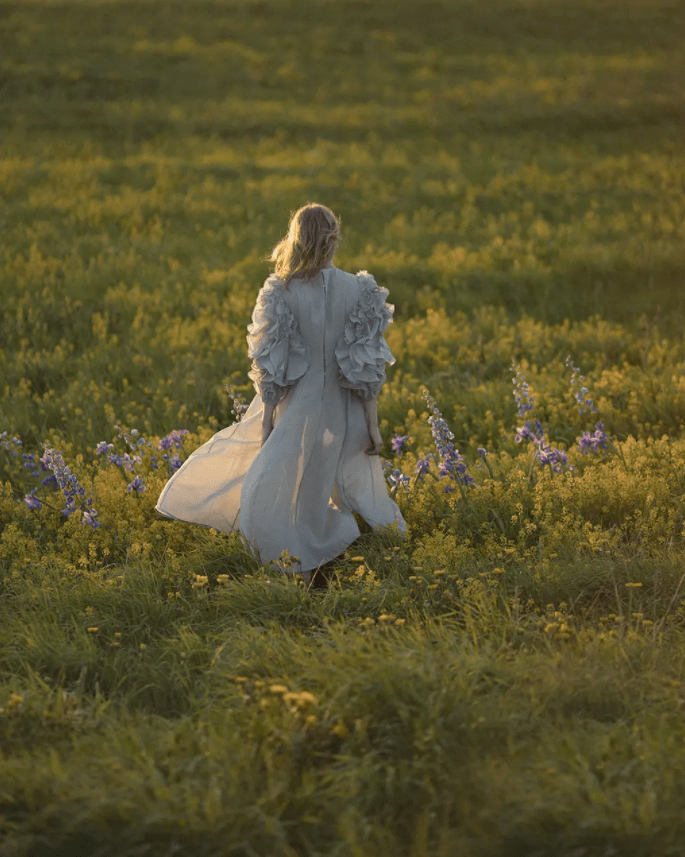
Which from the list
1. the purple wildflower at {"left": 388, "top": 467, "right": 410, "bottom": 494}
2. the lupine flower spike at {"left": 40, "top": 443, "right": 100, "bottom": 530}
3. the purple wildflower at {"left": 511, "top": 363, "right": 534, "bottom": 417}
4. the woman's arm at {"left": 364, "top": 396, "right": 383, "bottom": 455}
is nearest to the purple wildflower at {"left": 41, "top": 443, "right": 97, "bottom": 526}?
the lupine flower spike at {"left": 40, "top": 443, "right": 100, "bottom": 530}

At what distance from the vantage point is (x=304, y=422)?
4688 millimetres

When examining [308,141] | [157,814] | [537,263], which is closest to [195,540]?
[157,814]

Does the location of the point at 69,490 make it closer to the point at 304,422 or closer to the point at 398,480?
the point at 304,422

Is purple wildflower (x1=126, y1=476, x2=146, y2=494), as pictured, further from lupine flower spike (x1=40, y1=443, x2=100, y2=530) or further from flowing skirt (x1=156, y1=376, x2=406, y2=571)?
flowing skirt (x1=156, y1=376, x2=406, y2=571)

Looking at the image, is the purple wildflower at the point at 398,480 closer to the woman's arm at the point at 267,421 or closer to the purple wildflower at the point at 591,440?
the woman's arm at the point at 267,421

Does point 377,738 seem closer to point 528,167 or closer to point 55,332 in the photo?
point 55,332

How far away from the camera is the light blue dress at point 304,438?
4586 mm

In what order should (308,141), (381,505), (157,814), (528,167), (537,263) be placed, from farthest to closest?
(308,141) → (528,167) → (537,263) → (381,505) → (157,814)

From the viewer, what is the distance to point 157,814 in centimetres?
274

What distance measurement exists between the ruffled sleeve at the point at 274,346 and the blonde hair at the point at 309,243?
122mm

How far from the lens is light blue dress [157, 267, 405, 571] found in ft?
15.0

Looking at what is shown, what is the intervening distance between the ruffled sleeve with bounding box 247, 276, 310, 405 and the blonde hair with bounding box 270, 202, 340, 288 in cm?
12

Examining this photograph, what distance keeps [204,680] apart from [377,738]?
92 cm

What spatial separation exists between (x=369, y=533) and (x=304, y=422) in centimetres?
85
